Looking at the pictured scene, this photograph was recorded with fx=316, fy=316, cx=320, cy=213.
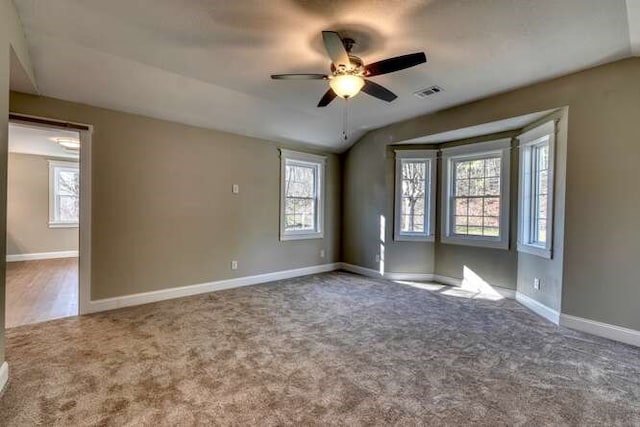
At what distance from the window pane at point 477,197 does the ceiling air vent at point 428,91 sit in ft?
5.31

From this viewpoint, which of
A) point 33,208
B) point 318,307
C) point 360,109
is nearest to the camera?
point 318,307

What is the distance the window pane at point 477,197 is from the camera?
15.7ft

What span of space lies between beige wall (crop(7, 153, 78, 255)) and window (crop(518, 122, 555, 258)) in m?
9.46

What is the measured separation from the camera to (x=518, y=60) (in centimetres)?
310

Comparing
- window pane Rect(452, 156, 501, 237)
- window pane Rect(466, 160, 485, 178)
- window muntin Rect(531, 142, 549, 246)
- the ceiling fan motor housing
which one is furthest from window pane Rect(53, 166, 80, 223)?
window muntin Rect(531, 142, 549, 246)

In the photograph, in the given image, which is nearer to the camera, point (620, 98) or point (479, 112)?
point (620, 98)

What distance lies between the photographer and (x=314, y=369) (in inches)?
97.6

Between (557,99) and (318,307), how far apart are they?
3.63 meters

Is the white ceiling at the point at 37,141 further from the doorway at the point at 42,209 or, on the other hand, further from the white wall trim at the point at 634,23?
the white wall trim at the point at 634,23

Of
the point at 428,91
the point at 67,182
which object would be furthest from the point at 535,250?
the point at 67,182

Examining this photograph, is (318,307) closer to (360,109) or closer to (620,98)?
(360,109)

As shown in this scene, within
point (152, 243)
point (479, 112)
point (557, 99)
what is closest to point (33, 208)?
point (152, 243)

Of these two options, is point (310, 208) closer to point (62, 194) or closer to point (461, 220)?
point (461, 220)

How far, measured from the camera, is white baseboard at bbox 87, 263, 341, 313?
12.5 ft
